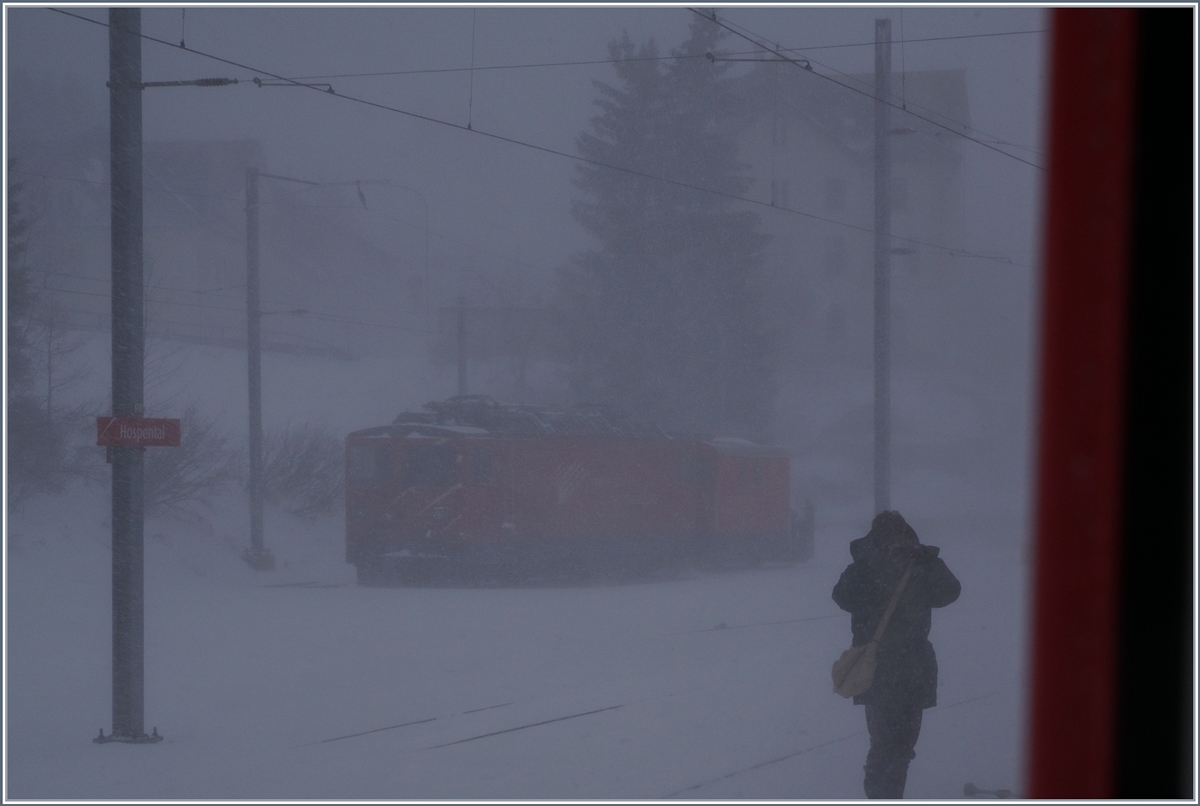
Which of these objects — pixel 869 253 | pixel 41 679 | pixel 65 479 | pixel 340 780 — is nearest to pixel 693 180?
pixel 869 253

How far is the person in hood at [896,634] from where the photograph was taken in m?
5.74

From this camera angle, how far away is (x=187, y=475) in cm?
2544

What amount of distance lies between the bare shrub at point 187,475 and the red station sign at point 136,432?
14.8 m

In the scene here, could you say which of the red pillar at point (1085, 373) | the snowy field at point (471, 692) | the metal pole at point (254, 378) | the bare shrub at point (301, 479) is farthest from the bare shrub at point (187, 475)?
the red pillar at point (1085, 373)

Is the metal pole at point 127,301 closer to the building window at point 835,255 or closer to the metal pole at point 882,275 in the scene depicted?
the metal pole at point 882,275

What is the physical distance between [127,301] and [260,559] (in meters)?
14.8

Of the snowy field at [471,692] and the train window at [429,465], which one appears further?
the train window at [429,465]

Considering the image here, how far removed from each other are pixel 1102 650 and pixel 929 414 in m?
51.9

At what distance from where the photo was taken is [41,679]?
10852 millimetres

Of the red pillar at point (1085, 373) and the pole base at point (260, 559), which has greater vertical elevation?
the red pillar at point (1085, 373)

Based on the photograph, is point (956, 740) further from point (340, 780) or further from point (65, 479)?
point (65, 479)

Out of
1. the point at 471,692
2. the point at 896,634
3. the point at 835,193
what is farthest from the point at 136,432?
the point at 835,193

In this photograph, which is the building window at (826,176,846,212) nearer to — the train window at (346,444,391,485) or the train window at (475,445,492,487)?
the train window at (475,445,492,487)

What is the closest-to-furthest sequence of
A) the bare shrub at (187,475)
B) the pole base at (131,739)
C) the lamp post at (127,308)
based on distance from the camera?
the pole base at (131,739) → the lamp post at (127,308) → the bare shrub at (187,475)
